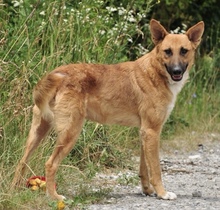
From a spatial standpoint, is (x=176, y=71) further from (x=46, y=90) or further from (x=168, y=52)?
(x=46, y=90)

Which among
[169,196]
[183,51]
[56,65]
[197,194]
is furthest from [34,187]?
[56,65]

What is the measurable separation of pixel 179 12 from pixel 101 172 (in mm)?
5601

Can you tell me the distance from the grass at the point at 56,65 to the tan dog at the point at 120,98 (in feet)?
0.90

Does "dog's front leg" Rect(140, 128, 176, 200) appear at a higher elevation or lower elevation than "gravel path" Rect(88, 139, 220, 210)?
higher

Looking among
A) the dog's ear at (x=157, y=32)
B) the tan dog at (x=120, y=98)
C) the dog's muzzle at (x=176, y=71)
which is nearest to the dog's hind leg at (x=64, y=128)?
the tan dog at (x=120, y=98)

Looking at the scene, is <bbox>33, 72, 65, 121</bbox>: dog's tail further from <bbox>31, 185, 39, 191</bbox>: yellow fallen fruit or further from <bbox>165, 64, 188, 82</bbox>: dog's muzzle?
<bbox>165, 64, 188, 82</bbox>: dog's muzzle

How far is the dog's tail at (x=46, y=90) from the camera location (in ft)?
24.2

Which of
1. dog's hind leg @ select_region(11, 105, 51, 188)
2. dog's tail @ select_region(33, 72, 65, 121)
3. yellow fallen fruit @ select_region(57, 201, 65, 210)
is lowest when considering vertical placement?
yellow fallen fruit @ select_region(57, 201, 65, 210)

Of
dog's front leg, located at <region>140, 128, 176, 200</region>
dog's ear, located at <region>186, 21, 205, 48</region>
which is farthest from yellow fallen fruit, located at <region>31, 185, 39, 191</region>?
dog's ear, located at <region>186, 21, 205, 48</region>

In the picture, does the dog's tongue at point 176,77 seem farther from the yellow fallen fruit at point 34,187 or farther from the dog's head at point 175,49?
the yellow fallen fruit at point 34,187

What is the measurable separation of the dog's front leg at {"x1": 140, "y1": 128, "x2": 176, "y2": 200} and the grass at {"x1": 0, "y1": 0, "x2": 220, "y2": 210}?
1.61 feet

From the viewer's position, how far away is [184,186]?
8.44 meters

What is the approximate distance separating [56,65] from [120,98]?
1540 millimetres

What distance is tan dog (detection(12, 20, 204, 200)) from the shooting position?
7.39 meters
